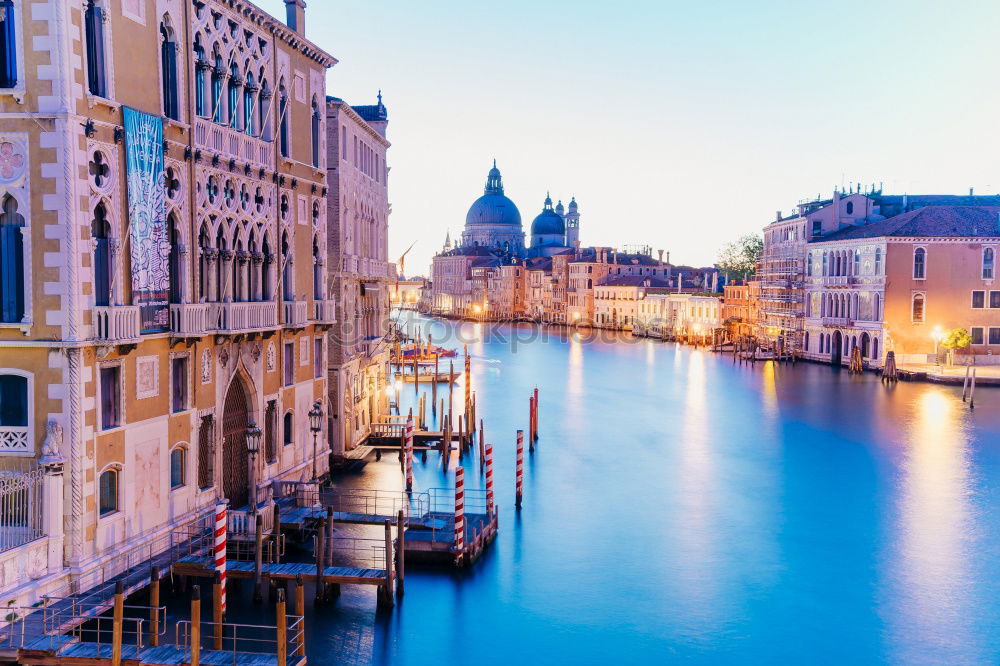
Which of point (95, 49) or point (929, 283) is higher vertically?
point (95, 49)

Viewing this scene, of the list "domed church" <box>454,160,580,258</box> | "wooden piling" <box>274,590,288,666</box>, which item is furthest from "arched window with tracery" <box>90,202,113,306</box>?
"domed church" <box>454,160,580,258</box>

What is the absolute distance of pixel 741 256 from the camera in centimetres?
7794

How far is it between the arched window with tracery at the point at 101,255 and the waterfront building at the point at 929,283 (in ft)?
111

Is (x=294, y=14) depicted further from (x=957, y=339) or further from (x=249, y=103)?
(x=957, y=339)

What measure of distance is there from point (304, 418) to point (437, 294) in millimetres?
91897

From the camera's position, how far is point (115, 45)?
30.3ft

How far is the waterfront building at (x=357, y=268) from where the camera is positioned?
1683cm

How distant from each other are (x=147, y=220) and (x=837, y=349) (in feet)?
121

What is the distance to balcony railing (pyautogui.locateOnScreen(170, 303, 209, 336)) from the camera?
33.8 feet

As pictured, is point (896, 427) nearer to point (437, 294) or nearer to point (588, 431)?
point (588, 431)

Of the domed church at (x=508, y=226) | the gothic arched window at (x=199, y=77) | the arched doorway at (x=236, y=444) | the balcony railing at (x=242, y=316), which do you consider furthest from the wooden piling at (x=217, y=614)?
the domed church at (x=508, y=226)

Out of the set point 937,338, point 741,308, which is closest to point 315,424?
point 937,338

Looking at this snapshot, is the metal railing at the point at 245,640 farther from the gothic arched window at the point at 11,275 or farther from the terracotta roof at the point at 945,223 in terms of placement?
the terracotta roof at the point at 945,223

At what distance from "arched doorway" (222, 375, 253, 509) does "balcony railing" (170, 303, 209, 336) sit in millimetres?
1625
